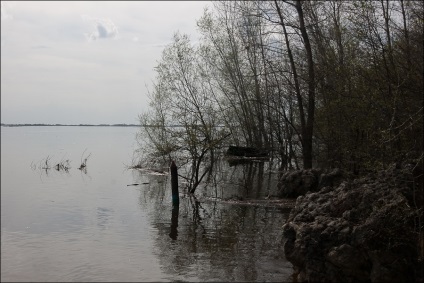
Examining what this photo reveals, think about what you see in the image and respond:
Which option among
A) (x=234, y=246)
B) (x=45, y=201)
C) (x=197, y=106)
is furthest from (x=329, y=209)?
(x=197, y=106)

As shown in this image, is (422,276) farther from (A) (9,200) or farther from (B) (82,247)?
(A) (9,200)

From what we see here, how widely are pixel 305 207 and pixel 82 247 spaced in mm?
6218

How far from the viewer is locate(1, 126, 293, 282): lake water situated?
10.4m

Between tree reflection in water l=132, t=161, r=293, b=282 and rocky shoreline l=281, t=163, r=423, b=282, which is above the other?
rocky shoreline l=281, t=163, r=423, b=282

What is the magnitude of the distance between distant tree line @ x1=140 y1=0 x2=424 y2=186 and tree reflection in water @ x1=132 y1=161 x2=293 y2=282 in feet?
8.91

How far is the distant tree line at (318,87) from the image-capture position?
43.1ft

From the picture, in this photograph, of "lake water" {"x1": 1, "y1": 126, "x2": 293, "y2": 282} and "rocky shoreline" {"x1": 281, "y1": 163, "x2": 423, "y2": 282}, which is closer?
"rocky shoreline" {"x1": 281, "y1": 163, "x2": 423, "y2": 282}

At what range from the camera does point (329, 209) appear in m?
10.5

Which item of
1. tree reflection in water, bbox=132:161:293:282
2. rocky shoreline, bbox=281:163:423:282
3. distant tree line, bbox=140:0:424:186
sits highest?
distant tree line, bbox=140:0:424:186

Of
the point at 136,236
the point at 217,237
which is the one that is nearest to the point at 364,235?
the point at 217,237

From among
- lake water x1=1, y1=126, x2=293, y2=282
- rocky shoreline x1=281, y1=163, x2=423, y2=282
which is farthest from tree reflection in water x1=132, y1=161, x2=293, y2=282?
rocky shoreline x1=281, y1=163, x2=423, y2=282

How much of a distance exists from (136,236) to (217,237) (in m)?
2.47

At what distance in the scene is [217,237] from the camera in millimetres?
13594

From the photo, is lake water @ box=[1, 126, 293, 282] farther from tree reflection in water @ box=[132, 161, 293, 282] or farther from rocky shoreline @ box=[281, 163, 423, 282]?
rocky shoreline @ box=[281, 163, 423, 282]
